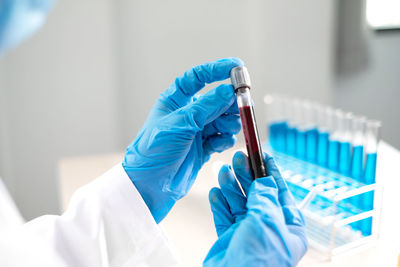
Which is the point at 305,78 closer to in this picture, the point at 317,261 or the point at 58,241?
the point at 317,261

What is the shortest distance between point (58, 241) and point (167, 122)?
1.12 feet

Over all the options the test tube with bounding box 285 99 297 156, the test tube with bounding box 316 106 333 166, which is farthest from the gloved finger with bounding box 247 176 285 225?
the test tube with bounding box 285 99 297 156

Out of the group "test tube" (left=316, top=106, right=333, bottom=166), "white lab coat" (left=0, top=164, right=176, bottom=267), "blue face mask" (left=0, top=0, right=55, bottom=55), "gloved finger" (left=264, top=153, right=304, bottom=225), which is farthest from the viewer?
"test tube" (left=316, top=106, right=333, bottom=166)

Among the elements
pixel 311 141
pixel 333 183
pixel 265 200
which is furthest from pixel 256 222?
pixel 311 141

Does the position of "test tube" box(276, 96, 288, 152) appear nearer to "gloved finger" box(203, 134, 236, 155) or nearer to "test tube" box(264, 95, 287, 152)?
"test tube" box(264, 95, 287, 152)

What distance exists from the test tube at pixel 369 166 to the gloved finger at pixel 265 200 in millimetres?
333

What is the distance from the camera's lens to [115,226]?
3.05 ft

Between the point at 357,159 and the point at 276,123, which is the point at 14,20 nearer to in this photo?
the point at 357,159

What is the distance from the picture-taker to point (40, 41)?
8.14 ft

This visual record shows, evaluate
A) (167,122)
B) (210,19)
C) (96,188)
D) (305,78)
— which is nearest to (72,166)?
(96,188)

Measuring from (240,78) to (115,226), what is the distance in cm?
42

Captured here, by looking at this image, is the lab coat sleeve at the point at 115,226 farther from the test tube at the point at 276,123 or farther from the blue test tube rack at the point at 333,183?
the test tube at the point at 276,123

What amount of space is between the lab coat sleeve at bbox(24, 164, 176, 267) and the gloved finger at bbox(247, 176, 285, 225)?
27 centimetres

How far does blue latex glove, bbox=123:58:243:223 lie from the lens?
0.91 m
